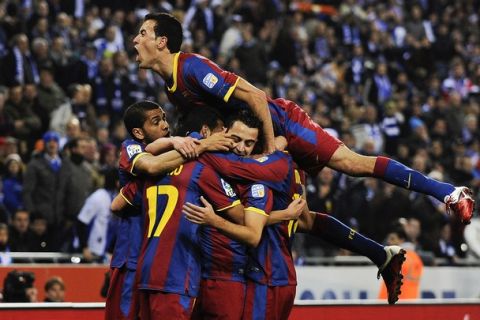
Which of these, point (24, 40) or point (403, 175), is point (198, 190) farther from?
point (24, 40)

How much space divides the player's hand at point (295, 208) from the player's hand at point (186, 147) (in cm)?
75

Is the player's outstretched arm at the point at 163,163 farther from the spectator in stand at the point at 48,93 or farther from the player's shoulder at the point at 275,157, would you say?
the spectator in stand at the point at 48,93

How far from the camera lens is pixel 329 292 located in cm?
1296

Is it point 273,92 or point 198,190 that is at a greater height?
point 273,92

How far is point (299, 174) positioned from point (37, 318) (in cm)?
203

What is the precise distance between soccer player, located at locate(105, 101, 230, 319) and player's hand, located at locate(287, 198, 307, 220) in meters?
0.62

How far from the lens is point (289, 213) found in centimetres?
725

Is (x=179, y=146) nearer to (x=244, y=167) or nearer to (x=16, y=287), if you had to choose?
(x=244, y=167)

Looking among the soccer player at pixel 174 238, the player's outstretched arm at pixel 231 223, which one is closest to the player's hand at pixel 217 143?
the soccer player at pixel 174 238

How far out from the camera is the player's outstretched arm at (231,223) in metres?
6.74

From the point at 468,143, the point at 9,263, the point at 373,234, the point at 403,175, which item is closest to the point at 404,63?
the point at 468,143

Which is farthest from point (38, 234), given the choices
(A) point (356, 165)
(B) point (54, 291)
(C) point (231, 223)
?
(C) point (231, 223)

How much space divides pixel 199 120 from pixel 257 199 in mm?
703

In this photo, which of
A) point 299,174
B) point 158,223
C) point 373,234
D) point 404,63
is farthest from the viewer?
point 404,63
